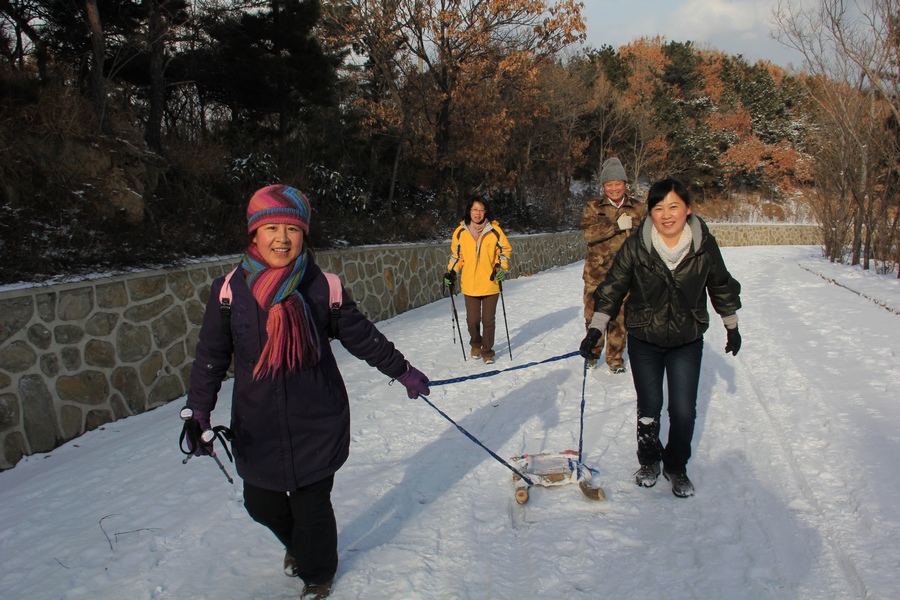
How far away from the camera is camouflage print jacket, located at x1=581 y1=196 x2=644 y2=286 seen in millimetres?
5949

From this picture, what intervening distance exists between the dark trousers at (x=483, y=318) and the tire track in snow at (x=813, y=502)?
2775 mm

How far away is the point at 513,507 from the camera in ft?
11.6

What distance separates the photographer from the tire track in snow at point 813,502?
2.68 meters

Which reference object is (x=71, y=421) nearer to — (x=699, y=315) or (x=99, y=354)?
(x=99, y=354)

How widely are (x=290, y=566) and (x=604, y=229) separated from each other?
14.4 feet

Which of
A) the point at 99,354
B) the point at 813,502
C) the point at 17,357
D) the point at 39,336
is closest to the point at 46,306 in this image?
the point at 39,336

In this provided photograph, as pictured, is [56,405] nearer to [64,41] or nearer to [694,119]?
[64,41]

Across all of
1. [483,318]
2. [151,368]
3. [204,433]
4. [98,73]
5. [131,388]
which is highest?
[98,73]

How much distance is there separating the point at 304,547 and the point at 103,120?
693 centimetres

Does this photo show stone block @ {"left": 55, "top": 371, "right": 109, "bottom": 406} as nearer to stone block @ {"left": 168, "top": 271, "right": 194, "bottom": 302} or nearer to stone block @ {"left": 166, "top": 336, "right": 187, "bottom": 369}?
stone block @ {"left": 166, "top": 336, "right": 187, "bottom": 369}

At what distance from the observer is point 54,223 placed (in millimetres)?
5910

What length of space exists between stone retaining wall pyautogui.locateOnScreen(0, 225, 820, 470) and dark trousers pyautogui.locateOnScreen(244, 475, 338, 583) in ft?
10.2

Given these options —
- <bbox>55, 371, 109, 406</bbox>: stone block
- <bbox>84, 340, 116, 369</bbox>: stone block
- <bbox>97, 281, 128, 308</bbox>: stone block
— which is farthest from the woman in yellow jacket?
<bbox>55, 371, 109, 406</bbox>: stone block

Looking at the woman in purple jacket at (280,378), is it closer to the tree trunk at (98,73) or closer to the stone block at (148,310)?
the stone block at (148,310)
